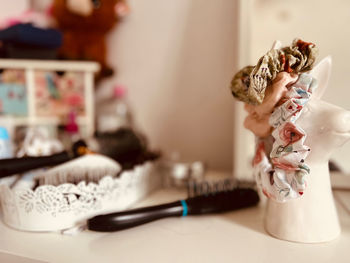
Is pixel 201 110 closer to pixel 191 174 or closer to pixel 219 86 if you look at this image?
pixel 219 86

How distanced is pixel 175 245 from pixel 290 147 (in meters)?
0.19

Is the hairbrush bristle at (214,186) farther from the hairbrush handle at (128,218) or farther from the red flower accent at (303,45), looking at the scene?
the red flower accent at (303,45)

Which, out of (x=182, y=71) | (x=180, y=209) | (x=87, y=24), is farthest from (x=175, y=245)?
(x=87, y=24)

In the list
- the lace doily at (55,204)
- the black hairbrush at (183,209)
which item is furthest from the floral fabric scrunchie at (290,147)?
the lace doily at (55,204)

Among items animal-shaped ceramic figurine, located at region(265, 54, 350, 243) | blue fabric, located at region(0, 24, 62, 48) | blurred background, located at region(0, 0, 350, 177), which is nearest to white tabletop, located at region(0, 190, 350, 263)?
animal-shaped ceramic figurine, located at region(265, 54, 350, 243)

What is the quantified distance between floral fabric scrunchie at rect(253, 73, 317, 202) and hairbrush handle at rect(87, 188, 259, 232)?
12cm

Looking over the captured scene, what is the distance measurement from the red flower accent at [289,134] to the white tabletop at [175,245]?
0.14 meters

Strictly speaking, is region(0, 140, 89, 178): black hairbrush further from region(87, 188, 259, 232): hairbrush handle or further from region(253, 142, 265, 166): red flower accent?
region(253, 142, 265, 166): red flower accent

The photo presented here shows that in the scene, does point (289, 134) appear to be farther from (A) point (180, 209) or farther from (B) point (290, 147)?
(A) point (180, 209)

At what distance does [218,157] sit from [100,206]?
0.39 metres

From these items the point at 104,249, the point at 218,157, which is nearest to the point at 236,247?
the point at 104,249

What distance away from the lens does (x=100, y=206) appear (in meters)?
0.50

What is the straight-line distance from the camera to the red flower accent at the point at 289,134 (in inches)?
14.5

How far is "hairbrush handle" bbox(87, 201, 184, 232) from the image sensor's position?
0.43m
